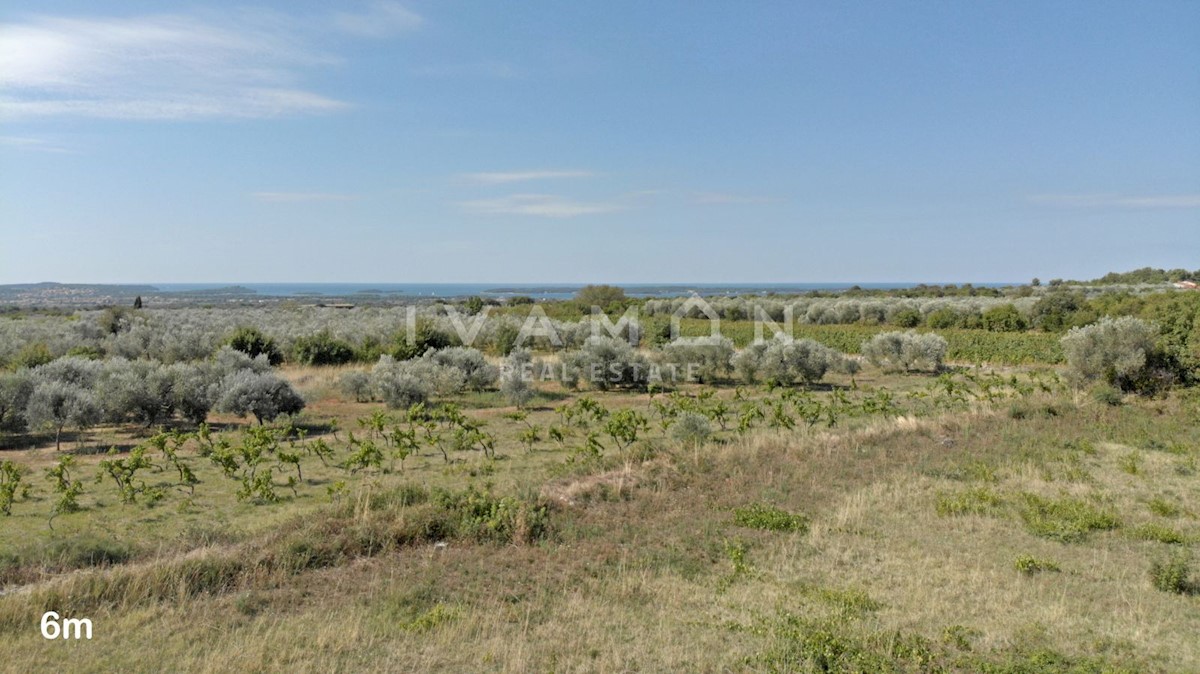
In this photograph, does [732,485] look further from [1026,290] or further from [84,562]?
[1026,290]

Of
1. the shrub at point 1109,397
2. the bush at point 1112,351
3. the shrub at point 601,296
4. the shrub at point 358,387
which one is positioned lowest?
the shrub at point 358,387

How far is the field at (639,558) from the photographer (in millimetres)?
5434

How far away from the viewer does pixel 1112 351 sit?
1909cm

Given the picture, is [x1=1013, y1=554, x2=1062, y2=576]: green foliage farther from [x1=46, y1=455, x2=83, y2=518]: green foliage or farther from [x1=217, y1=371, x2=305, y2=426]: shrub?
[x1=217, y1=371, x2=305, y2=426]: shrub

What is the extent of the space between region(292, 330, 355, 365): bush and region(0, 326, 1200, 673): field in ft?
51.0

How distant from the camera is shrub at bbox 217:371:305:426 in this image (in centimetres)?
1652

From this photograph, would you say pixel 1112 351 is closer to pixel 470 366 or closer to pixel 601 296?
pixel 470 366

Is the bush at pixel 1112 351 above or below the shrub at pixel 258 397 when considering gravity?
above

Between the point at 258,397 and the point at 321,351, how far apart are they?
45.3ft

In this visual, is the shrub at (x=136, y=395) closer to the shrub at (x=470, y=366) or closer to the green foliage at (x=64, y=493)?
the green foliage at (x=64, y=493)

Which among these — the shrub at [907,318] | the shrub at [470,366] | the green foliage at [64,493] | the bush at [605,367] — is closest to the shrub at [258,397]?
the green foliage at [64,493]

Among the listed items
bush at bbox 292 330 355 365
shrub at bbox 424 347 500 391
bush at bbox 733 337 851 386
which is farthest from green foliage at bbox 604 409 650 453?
bush at bbox 292 330 355 365

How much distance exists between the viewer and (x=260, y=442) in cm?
1230

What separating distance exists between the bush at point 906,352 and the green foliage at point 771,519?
23447 millimetres
